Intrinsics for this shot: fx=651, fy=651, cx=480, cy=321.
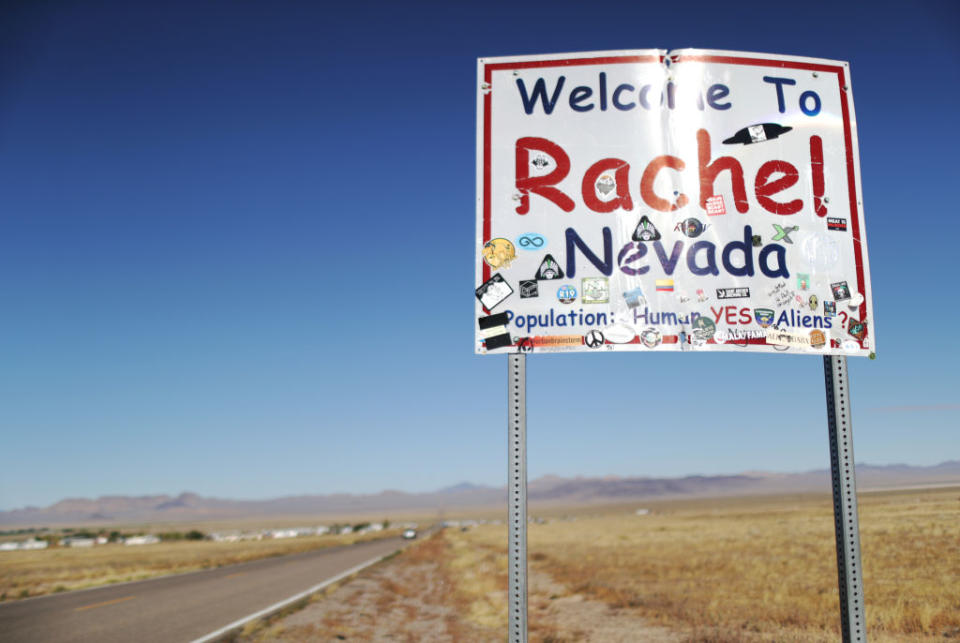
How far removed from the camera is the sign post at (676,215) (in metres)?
3.91

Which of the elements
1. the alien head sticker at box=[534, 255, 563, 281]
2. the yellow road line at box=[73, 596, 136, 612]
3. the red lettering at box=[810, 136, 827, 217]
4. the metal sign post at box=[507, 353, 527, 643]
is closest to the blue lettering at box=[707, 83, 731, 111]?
the red lettering at box=[810, 136, 827, 217]

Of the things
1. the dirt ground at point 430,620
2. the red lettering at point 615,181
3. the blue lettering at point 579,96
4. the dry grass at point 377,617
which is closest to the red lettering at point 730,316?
the red lettering at point 615,181

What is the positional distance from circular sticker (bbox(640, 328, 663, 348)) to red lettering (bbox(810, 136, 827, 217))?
1.35m

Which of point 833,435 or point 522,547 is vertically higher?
point 833,435

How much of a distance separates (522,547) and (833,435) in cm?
206

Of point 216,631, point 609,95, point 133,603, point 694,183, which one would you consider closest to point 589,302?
point 694,183

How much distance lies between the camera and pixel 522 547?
357cm

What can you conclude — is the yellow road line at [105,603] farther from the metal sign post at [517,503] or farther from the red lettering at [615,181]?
the red lettering at [615,181]

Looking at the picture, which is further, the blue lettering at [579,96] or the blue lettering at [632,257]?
the blue lettering at [579,96]

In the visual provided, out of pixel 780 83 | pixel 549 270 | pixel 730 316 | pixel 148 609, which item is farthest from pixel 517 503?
pixel 148 609

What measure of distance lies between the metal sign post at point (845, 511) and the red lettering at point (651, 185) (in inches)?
56.9

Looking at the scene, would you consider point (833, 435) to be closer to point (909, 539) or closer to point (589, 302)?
point (589, 302)

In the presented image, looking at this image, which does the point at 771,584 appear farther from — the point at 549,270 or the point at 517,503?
the point at 549,270

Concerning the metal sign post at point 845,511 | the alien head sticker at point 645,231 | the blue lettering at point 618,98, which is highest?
the blue lettering at point 618,98
